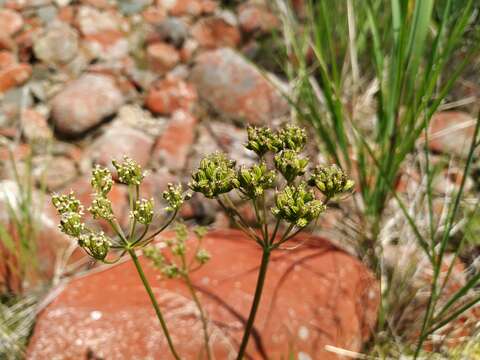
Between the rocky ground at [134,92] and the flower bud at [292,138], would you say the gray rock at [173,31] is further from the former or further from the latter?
the flower bud at [292,138]

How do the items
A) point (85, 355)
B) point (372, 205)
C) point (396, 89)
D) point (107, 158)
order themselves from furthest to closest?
point (107, 158)
point (372, 205)
point (396, 89)
point (85, 355)

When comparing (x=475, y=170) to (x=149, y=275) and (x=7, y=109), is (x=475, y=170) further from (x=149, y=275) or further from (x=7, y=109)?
(x=7, y=109)

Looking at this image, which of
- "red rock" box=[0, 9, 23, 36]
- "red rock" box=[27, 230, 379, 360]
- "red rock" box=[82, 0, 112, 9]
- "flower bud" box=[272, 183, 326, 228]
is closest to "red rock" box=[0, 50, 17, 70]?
"red rock" box=[0, 9, 23, 36]

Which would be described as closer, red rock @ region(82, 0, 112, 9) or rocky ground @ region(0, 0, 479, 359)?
rocky ground @ region(0, 0, 479, 359)

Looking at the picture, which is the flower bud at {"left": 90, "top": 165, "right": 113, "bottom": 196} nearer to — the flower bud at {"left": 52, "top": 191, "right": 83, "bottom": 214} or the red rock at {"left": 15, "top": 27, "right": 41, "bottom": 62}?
the flower bud at {"left": 52, "top": 191, "right": 83, "bottom": 214}

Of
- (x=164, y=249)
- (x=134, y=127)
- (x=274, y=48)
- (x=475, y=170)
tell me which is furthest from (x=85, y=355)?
(x=274, y=48)

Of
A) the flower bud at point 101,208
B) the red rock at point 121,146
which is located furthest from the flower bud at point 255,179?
the red rock at point 121,146

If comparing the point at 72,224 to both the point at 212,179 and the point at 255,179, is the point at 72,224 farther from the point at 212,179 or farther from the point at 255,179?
the point at 255,179
